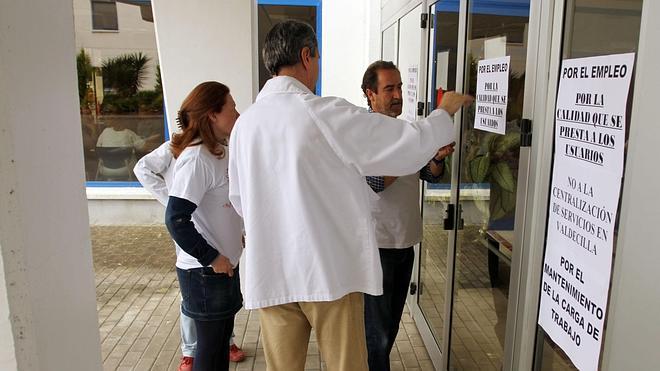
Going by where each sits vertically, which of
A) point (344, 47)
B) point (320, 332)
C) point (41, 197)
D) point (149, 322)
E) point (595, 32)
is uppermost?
point (344, 47)

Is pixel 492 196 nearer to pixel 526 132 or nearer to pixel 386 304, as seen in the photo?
pixel 526 132

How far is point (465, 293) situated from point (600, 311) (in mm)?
1567

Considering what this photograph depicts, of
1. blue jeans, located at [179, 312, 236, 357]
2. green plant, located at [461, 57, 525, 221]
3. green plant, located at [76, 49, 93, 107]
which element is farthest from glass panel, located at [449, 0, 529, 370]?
green plant, located at [76, 49, 93, 107]

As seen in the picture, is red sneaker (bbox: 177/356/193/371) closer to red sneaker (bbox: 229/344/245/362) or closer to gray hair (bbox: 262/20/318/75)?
red sneaker (bbox: 229/344/245/362)

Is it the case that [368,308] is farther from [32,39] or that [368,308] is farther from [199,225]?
[32,39]

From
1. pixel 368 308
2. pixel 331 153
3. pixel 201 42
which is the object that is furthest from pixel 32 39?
pixel 201 42

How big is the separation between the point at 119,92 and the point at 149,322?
474 centimetres

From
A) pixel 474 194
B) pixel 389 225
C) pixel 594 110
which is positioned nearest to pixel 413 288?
pixel 389 225

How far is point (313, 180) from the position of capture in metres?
1.89

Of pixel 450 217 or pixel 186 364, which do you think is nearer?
pixel 450 217

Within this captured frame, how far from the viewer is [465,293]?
2.96m

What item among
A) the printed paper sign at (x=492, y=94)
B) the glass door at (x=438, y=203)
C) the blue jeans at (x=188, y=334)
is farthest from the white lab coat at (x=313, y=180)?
the blue jeans at (x=188, y=334)

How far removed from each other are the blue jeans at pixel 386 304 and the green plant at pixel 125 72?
639 centimetres

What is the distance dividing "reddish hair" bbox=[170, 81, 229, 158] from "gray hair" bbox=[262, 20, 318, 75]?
65 centimetres
